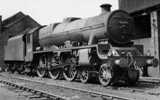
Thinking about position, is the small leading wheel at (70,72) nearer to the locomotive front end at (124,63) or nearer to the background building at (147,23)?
the locomotive front end at (124,63)

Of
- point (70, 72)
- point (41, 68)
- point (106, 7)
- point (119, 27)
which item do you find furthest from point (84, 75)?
point (41, 68)

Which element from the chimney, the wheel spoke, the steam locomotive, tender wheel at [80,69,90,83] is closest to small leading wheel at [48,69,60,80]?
the steam locomotive

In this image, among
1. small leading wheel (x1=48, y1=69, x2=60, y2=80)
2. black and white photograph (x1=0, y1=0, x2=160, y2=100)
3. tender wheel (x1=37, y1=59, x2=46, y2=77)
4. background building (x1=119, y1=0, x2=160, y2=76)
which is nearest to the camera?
black and white photograph (x1=0, y1=0, x2=160, y2=100)

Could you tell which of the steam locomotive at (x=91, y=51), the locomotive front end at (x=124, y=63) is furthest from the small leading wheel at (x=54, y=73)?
the locomotive front end at (x=124, y=63)

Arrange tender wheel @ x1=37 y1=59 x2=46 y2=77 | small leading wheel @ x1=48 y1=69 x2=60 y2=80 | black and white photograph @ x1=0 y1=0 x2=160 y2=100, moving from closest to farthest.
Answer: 1. black and white photograph @ x1=0 y1=0 x2=160 y2=100
2. small leading wheel @ x1=48 y1=69 x2=60 y2=80
3. tender wheel @ x1=37 y1=59 x2=46 y2=77

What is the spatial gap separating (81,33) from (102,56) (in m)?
2.46

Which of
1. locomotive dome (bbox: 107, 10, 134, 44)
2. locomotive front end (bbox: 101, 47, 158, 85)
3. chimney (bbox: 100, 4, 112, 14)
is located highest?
chimney (bbox: 100, 4, 112, 14)

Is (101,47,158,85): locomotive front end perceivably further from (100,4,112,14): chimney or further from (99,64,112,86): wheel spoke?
(100,4,112,14): chimney

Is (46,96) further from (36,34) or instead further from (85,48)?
(36,34)

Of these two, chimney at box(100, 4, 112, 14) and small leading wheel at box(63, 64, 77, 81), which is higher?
chimney at box(100, 4, 112, 14)

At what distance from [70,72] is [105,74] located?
10.5ft

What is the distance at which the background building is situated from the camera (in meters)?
18.8

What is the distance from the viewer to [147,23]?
2247cm

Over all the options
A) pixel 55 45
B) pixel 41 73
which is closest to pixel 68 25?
pixel 55 45
